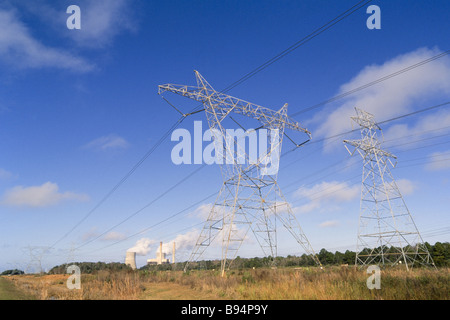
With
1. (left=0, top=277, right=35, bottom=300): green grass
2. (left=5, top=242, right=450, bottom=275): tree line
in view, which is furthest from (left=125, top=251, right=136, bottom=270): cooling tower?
(left=0, top=277, right=35, bottom=300): green grass

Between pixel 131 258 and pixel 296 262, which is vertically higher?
pixel 296 262

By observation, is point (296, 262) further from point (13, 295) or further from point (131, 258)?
point (13, 295)

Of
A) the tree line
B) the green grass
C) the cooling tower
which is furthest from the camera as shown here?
the cooling tower

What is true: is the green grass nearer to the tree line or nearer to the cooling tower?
the tree line

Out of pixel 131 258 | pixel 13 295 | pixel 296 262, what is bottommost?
pixel 131 258

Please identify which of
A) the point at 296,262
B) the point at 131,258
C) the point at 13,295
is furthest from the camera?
the point at 131,258

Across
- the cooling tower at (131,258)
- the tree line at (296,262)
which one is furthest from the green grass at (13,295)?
the cooling tower at (131,258)

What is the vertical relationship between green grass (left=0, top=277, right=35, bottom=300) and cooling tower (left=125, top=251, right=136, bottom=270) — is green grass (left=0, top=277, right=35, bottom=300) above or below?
above

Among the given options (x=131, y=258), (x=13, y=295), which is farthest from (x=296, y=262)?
(x=13, y=295)

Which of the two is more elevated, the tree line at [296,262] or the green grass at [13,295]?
the green grass at [13,295]

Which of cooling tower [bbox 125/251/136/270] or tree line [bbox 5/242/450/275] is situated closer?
tree line [bbox 5/242/450/275]

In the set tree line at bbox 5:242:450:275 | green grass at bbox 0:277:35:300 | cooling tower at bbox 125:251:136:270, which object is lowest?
cooling tower at bbox 125:251:136:270

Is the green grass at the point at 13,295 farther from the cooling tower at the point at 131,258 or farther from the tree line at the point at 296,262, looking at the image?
the cooling tower at the point at 131,258
